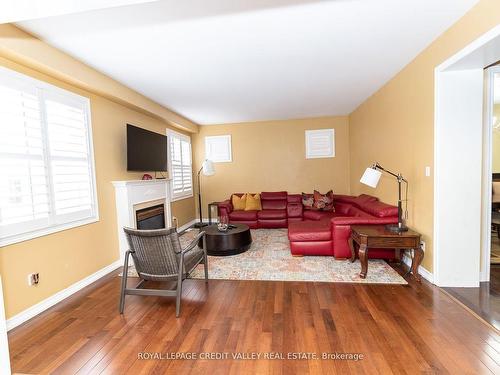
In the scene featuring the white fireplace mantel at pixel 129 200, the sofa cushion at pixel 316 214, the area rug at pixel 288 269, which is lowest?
the area rug at pixel 288 269

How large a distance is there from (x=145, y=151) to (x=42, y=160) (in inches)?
65.5

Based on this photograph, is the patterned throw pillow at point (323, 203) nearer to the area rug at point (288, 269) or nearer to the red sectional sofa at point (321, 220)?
the red sectional sofa at point (321, 220)

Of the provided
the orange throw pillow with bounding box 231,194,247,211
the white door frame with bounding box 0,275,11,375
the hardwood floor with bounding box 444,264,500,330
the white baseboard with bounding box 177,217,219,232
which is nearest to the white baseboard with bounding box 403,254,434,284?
the hardwood floor with bounding box 444,264,500,330

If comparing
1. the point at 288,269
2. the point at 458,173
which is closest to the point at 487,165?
the point at 458,173

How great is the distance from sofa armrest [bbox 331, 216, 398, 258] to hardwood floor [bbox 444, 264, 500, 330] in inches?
40.6

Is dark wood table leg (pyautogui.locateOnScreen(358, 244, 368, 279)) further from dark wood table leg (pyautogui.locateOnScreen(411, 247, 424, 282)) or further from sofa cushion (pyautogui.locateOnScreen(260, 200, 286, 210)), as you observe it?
sofa cushion (pyautogui.locateOnScreen(260, 200, 286, 210))

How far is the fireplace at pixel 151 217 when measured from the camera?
13.0 feet

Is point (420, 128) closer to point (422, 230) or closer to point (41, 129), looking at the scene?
point (422, 230)

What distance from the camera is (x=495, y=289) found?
2.58 metres

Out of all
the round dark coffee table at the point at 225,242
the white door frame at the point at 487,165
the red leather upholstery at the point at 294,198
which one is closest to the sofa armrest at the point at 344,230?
the white door frame at the point at 487,165

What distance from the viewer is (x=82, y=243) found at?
301 centimetres

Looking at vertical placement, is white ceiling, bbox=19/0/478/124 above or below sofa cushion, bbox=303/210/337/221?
above

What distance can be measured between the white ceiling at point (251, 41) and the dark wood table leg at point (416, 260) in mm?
2281

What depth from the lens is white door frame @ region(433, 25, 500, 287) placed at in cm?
251
